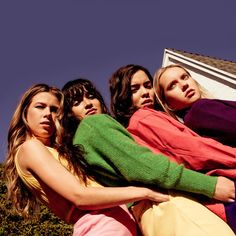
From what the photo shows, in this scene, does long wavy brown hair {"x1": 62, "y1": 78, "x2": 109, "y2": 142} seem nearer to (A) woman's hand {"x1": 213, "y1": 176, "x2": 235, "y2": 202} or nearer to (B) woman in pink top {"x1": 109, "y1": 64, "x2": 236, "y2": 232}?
(B) woman in pink top {"x1": 109, "y1": 64, "x2": 236, "y2": 232}

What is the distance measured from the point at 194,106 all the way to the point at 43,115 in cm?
112

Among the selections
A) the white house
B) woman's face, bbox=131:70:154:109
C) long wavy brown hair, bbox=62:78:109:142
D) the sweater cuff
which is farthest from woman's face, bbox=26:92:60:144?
the white house

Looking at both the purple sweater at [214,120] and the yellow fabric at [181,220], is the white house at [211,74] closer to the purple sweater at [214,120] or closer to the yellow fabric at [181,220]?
the purple sweater at [214,120]

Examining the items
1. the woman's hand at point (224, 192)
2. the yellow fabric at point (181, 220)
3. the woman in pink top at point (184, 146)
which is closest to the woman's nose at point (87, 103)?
the woman in pink top at point (184, 146)

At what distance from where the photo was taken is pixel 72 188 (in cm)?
273

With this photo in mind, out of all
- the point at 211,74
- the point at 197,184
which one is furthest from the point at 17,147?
the point at 211,74

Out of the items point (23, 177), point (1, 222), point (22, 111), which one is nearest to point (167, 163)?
point (23, 177)

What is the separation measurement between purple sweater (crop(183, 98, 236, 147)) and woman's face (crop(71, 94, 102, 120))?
34.8 inches

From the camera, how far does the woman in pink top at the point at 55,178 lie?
2.69 metres

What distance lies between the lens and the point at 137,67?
145 inches

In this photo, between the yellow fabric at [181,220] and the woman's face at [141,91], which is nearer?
the yellow fabric at [181,220]

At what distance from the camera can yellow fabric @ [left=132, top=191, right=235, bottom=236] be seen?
7.91 ft

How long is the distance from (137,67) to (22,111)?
1019 mm

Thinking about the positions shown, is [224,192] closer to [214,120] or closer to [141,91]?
[214,120]
